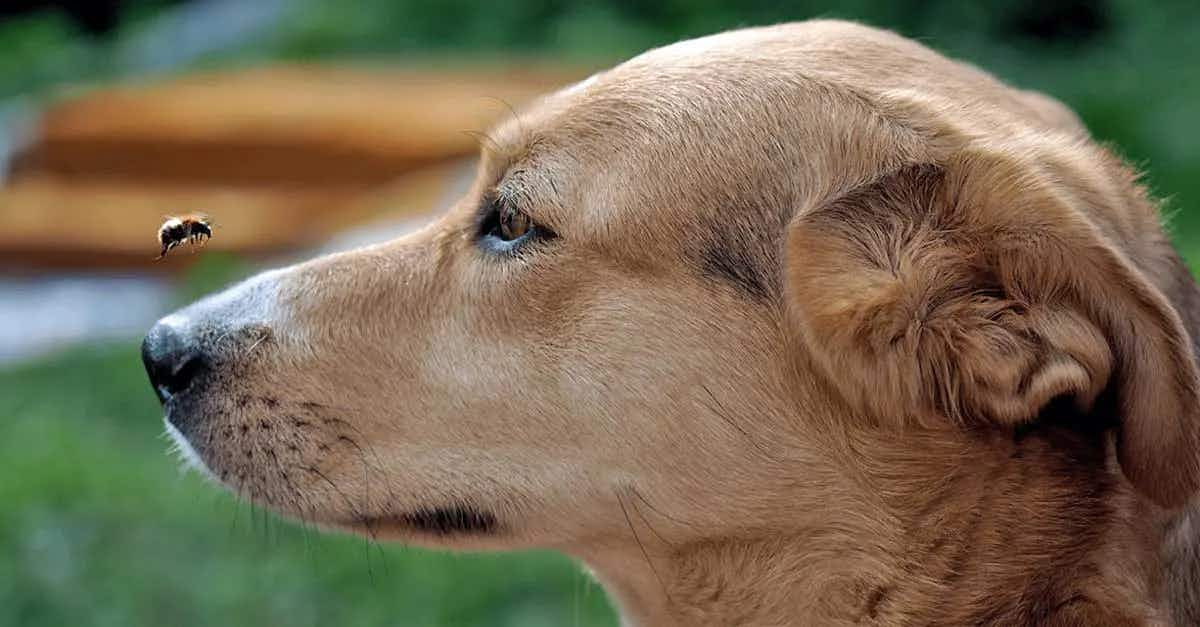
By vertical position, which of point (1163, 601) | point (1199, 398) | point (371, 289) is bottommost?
point (1163, 601)

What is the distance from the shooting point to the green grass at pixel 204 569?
203 inches

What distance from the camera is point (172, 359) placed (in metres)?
3.24

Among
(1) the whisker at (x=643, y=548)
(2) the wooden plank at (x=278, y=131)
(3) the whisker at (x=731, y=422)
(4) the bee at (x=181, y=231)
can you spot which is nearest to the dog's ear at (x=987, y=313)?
(3) the whisker at (x=731, y=422)

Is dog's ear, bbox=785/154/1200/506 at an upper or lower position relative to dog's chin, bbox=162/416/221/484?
upper

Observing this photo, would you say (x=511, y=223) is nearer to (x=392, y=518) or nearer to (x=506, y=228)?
(x=506, y=228)

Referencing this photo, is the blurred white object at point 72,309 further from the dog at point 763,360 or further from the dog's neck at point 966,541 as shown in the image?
the dog's neck at point 966,541

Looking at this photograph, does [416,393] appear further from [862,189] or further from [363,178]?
[363,178]

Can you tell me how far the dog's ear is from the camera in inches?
102

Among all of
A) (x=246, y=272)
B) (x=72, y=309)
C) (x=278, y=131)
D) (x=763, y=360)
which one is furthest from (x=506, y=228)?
(x=278, y=131)

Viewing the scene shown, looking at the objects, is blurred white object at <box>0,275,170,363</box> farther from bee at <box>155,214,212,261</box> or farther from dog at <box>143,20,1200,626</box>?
dog at <box>143,20,1200,626</box>

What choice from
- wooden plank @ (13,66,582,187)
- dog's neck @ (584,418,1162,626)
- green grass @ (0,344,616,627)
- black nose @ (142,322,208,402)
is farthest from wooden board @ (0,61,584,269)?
dog's neck @ (584,418,1162,626)

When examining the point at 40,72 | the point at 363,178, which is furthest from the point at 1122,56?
the point at 40,72

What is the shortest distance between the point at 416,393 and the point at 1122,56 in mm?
9512

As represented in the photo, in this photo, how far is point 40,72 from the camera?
42.2 feet
